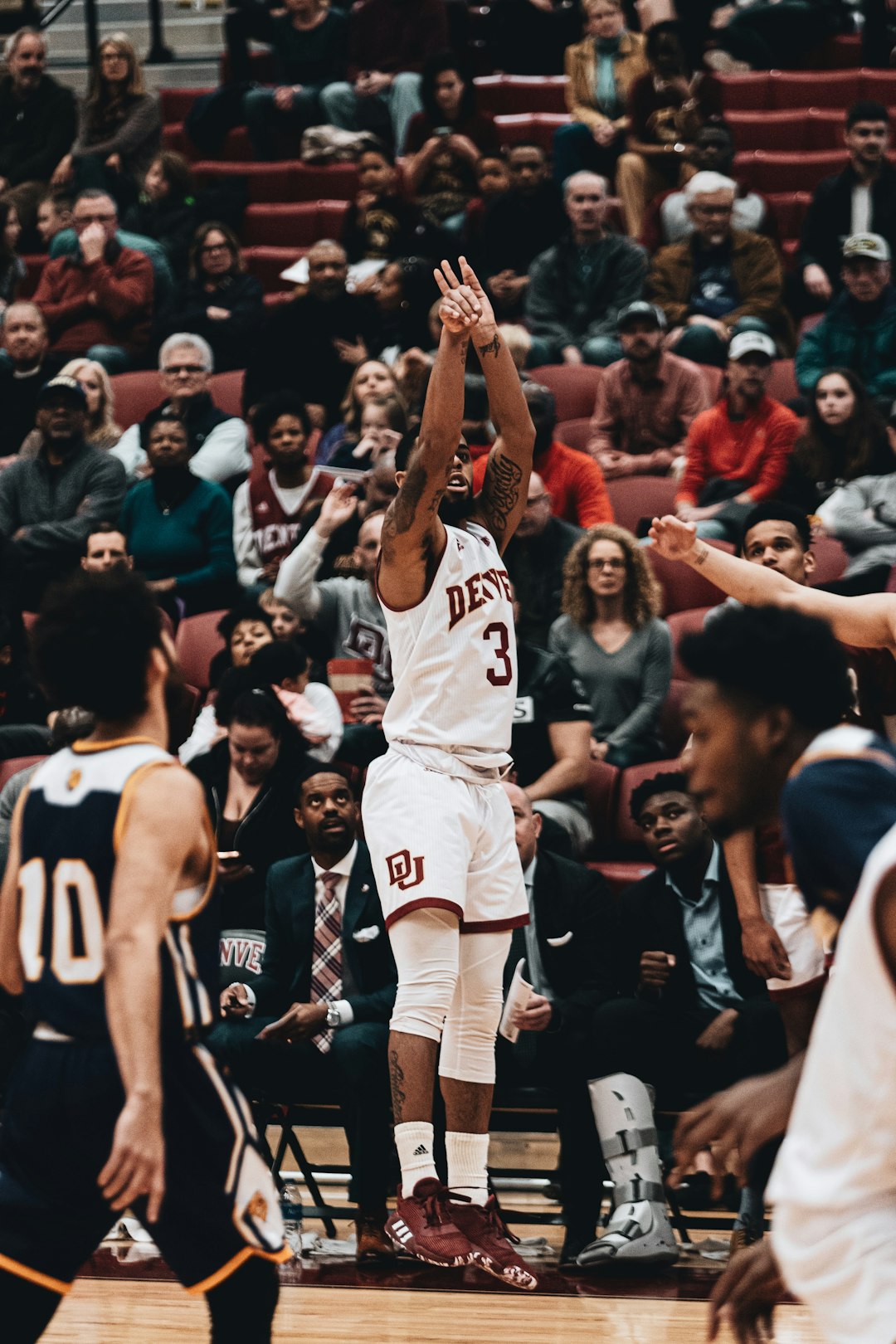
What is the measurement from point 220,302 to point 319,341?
3.39 ft

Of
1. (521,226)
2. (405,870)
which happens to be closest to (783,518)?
(405,870)

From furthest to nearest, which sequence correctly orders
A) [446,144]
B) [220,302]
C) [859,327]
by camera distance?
[446,144]
[220,302]
[859,327]

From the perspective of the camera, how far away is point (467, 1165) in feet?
15.2

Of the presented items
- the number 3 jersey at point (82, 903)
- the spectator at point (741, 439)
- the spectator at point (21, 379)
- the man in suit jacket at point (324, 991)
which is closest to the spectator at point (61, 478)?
the spectator at point (21, 379)

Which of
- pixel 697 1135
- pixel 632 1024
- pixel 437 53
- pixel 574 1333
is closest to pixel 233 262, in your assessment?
pixel 437 53

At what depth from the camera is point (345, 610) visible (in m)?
7.47

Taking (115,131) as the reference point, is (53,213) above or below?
below

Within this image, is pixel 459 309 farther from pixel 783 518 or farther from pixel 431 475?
pixel 783 518

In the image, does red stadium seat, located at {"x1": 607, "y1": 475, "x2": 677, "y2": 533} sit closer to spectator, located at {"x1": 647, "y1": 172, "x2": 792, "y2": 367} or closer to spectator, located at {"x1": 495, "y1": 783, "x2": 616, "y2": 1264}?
spectator, located at {"x1": 647, "y1": 172, "x2": 792, "y2": 367}

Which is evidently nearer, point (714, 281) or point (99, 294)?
point (714, 281)

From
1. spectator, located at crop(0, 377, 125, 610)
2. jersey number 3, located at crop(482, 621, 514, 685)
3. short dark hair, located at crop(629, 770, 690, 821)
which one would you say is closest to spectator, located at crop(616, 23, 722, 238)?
spectator, located at crop(0, 377, 125, 610)

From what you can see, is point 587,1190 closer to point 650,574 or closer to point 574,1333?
point 574,1333

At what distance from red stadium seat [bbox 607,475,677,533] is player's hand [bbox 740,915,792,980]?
3681 mm

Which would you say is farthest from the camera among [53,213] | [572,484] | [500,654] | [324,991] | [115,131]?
[115,131]
